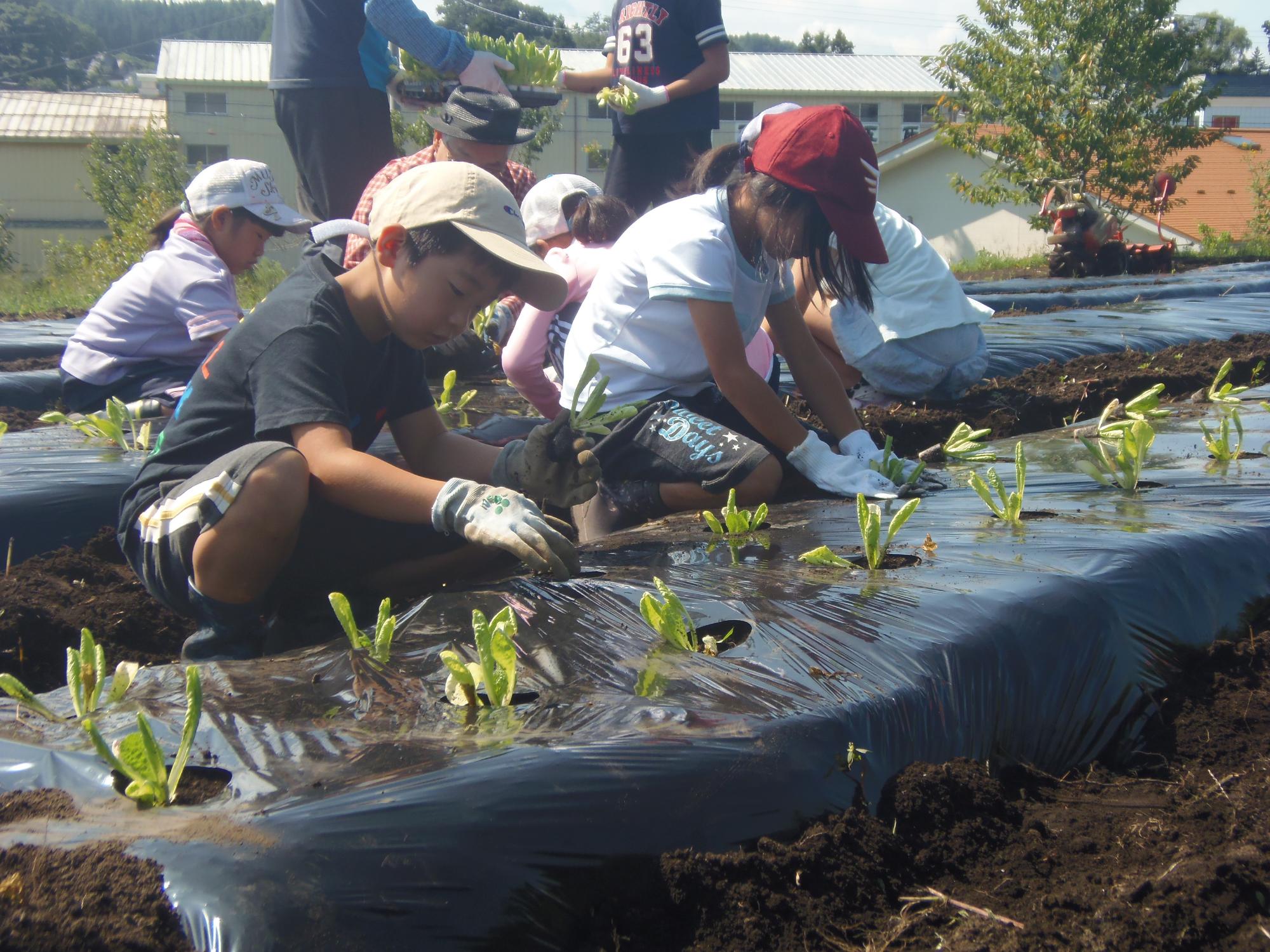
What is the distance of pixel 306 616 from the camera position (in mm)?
2146

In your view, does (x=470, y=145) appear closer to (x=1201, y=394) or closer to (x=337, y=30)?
(x=337, y=30)

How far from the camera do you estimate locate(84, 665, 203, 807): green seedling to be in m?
1.11

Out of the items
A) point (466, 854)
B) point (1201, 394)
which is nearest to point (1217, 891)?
point (466, 854)

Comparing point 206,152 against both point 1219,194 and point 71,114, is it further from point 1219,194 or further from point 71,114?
point 1219,194

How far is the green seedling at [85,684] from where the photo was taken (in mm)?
1376

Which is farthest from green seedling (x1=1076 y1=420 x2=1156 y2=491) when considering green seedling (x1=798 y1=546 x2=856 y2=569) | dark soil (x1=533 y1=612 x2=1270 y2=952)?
dark soil (x1=533 y1=612 x2=1270 y2=952)

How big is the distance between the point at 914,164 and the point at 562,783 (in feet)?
92.3

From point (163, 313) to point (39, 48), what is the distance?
77308 mm

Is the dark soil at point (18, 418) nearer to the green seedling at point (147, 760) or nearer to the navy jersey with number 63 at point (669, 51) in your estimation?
the navy jersey with number 63 at point (669, 51)

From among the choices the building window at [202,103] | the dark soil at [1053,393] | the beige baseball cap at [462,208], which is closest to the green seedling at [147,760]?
the beige baseball cap at [462,208]

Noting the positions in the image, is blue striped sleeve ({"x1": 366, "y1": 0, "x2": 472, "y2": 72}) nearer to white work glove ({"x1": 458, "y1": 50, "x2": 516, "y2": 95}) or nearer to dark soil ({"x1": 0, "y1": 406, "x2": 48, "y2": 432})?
white work glove ({"x1": 458, "y1": 50, "x2": 516, "y2": 95})

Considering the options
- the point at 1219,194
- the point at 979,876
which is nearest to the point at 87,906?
the point at 979,876

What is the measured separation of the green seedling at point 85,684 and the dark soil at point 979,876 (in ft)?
2.41

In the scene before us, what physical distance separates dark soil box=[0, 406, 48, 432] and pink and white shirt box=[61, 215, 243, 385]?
0.60 metres
